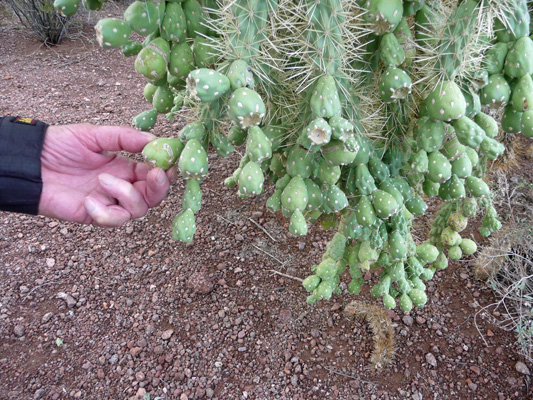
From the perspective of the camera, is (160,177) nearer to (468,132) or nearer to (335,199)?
(335,199)

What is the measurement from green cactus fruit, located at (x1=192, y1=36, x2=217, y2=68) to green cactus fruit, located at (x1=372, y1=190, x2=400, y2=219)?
0.55m

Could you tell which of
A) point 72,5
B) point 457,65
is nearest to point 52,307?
point 72,5

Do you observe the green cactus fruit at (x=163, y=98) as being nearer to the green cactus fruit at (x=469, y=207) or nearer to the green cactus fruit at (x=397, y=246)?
the green cactus fruit at (x=397, y=246)

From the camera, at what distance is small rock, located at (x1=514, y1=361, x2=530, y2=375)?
196 cm

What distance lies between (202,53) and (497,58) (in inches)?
26.8

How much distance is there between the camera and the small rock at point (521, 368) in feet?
6.44

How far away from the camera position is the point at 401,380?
77.4 inches

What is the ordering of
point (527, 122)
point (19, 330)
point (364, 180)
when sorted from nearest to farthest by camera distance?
point (527, 122), point (364, 180), point (19, 330)

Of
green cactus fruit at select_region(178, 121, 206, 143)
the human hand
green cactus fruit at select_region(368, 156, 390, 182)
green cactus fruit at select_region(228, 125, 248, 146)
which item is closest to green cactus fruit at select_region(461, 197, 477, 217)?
green cactus fruit at select_region(368, 156, 390, 182)

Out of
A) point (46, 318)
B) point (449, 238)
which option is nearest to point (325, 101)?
point (449, 238)

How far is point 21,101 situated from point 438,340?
3.88 meters

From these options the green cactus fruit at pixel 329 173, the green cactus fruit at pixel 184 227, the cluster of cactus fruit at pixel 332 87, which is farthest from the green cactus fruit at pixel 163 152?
the green cactus fruit at pixel 329 173

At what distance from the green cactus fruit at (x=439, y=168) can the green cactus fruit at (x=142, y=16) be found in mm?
725

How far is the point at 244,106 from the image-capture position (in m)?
0.82
